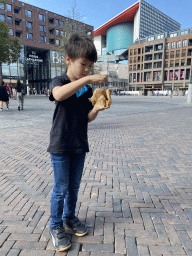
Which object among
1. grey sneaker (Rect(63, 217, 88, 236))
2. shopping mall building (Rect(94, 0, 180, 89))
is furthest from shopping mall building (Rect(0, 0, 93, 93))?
grey sneaker (Rect(63, 217, 88, 236))

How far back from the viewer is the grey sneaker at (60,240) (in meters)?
1.71

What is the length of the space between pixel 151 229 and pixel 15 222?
145 centimetres

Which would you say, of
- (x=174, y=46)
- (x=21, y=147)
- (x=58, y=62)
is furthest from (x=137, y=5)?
(x=21, y=147)

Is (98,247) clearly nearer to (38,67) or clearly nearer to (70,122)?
(70,122)

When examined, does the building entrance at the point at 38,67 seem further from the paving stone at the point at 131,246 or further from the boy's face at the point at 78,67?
the paving stone at the point at 131,246

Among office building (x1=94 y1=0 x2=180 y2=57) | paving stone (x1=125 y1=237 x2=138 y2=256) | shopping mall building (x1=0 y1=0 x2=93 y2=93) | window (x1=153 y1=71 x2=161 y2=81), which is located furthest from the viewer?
office building (x1=94 y1=0 x2=180 y2=57)

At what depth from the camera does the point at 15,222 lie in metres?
2.10

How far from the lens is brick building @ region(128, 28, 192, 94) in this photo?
62.7 m

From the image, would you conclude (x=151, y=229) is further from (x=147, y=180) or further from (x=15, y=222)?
(x=15, y=222)

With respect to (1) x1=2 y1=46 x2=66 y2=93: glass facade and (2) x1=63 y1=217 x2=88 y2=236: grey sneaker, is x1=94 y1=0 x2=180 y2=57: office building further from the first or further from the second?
(2) x1=63 y1=217 x2=88 y2=236: grey sneaker

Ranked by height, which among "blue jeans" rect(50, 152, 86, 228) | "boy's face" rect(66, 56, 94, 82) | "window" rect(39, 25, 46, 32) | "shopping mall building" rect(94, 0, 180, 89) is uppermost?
"shopping mall building" rect(94, 0, 180, 89)

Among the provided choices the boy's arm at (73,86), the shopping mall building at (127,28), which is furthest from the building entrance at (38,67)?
the boy's arm at (73,86)

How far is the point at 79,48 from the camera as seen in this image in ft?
4.83

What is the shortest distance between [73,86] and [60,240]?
136 centimetres
